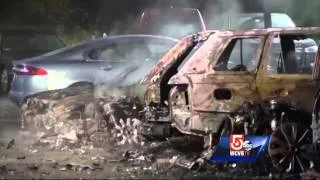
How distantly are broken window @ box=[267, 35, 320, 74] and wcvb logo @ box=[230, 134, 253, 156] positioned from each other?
2.70 ft

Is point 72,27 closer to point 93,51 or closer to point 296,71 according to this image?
point 93,51

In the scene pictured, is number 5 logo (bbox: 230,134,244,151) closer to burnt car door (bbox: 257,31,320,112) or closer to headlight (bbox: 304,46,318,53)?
burnt car door (bbox: 257,31,320,112)

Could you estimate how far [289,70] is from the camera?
24.7 feet

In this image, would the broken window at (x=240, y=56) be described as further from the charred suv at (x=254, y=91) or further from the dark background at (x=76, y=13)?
the dark background at (x=76, y=13)

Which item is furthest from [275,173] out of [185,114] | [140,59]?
[140,59]

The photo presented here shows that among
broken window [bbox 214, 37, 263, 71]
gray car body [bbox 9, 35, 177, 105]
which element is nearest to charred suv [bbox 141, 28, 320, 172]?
broken window [bbox 214, 37, 263, 71]

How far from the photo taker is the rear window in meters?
16.9

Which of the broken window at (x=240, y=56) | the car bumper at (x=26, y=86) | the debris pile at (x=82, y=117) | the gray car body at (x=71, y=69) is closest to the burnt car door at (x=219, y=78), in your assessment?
the broken window at (x=240, y=56)

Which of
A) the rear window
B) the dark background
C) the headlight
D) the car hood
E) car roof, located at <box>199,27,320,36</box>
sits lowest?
the headlight

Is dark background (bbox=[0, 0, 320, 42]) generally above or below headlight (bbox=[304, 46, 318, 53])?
above

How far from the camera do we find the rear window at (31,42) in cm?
1694

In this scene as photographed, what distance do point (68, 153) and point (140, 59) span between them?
3.18 m

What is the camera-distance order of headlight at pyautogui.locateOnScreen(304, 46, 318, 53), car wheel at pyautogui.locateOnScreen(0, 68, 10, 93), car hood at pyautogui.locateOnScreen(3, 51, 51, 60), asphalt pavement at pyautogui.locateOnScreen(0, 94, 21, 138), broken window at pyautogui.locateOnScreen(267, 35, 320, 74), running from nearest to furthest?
broken window at pyautogui.locateOnScreen(267, 35, 320, 74) → headlight at pyautogui.locateOnScreen(304, 46, 318, 53) → asphalt pavement at pyautogui.locateOnScreen(0, 94, 21, 138) → car hood at pyautogui.locateOnScreen(3, 51, 51, 60) → car wheel at pyautogui.locateOnScreen(0, 68, 10, 93)

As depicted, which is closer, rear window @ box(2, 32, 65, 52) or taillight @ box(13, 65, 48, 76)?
taillight @ box(13, 65, 48, 76)
